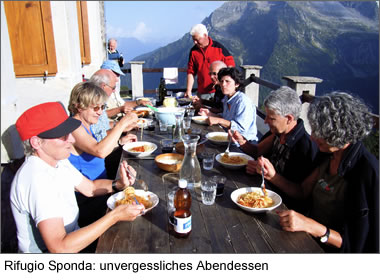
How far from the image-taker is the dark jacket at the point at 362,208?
1.67 metres

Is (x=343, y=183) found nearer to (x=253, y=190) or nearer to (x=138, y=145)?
(x=253, y=190)

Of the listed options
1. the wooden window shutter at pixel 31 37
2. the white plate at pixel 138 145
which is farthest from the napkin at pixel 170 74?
the white plate at pixel 138 145

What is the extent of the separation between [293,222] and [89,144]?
1.72 metres

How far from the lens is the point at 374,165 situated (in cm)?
172

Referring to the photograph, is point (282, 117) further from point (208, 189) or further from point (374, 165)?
point (208, 189)

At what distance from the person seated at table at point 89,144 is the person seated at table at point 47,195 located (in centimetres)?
67

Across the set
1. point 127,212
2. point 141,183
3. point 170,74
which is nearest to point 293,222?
point 127,212

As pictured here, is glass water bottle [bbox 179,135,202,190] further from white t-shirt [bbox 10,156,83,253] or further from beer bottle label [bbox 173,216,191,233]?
white t-shirt [bbox 10,156,83,253]

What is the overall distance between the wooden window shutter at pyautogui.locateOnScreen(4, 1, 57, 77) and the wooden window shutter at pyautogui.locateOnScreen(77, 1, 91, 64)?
276cm

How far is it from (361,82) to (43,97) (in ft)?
298

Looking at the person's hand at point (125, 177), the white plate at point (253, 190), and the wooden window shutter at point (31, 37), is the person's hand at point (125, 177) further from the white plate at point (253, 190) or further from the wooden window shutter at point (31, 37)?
the wooden window shutter at point (31, 37)

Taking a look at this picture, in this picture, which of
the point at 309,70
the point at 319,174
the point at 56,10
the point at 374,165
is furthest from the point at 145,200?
the point at 309,70

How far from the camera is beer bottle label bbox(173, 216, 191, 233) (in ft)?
4.84

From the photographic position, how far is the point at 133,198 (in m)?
1.83
